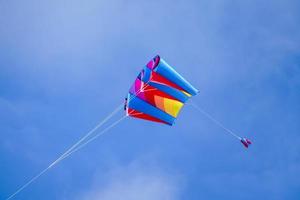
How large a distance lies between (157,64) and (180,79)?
4.78ft

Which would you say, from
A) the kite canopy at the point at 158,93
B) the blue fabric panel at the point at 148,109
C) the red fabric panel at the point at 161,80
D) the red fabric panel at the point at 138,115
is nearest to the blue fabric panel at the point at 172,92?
the kite canopy at the point at 158,93

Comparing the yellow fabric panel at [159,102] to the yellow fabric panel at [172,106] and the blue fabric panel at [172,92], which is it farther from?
the blue fabric panel at [172,92]

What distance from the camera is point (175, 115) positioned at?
14758mm

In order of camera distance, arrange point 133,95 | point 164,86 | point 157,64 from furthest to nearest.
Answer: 1. point 133,95
2. point 164,86
3. point 157,64

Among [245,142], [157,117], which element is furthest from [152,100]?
[245,142]

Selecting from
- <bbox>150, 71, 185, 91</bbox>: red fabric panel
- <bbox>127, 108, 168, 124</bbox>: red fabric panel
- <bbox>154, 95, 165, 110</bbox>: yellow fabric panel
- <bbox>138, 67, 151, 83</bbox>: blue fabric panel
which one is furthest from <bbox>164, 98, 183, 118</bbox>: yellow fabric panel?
<bbox>138, 67, 151, 83</bbox>: blue fabric panel

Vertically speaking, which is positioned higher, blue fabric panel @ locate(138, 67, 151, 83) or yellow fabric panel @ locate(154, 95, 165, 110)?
blue fabric panel @ locate(138, 67, 151, 83)

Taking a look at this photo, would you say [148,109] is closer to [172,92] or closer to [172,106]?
[172,106]

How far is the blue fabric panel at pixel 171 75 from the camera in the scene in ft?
42.9

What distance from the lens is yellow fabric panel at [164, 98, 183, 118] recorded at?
573 inches

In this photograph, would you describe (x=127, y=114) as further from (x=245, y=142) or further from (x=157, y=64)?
(x=245, y=142)

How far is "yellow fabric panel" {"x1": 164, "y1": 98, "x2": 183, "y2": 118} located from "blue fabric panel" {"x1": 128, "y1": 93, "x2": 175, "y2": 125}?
0.22 metres

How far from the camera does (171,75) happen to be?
13453 mm

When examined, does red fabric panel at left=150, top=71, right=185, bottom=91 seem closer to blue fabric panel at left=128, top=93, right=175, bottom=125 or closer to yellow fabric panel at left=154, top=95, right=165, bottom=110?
yellow fabric panel at left=154, top=95, right=165, bottom=110
